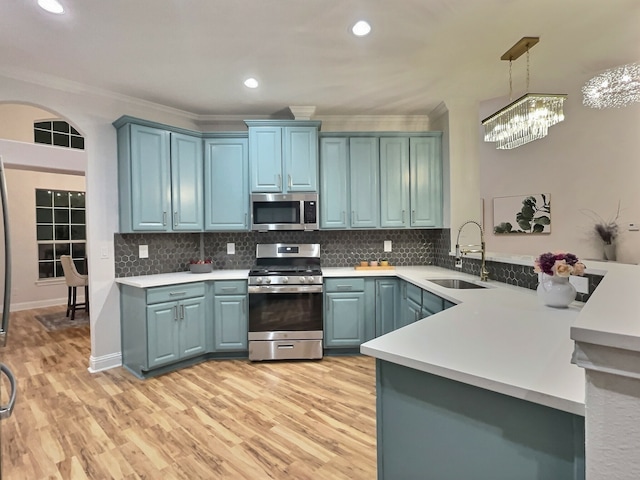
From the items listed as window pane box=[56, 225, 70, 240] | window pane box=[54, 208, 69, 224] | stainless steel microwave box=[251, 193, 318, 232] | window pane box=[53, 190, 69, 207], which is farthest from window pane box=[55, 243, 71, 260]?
stainless steel microwave box=[251, 193, 318, 232]

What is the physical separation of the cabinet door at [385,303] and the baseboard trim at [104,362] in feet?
8.58

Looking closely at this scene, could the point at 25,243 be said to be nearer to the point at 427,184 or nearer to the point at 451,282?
the point at 427,184

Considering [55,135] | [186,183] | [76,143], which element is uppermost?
[55,135]

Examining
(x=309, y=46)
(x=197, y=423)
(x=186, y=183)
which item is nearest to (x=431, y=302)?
(x=197, y=423)

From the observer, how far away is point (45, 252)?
19.7 feet

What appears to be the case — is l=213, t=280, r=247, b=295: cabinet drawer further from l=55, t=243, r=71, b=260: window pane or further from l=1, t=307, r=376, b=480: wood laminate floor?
l=55, t=243, r=71, b=260: window pane

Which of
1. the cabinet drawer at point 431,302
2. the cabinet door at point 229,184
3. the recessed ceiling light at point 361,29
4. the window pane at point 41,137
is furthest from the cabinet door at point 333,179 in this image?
the window pane at point 41,137

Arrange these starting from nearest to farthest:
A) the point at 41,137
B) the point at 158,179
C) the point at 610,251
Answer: the point at 158,179 → the point at 610,251 → the point at 41,137

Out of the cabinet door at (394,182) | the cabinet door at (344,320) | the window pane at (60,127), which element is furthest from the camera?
the window pane at (60,127)

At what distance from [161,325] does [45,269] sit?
4.75 meters

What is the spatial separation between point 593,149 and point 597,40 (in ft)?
6.38

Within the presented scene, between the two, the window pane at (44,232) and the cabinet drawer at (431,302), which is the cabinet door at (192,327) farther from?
the window pane at (44,232)

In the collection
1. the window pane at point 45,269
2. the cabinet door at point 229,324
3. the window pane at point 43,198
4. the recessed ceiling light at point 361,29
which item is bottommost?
the cabinet door at point 229,324

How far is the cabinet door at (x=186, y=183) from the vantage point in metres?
3.29
